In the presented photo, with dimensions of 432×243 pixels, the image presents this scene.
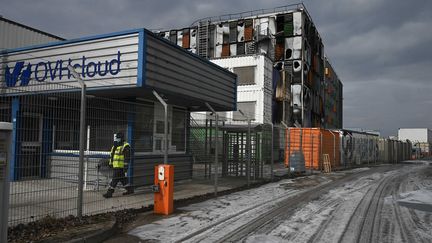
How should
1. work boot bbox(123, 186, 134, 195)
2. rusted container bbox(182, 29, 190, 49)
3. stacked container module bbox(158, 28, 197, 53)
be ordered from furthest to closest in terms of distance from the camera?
rusted container bbox(182, 29, 190, 49), stacked container module bbox(158, 28, 197, 53), work boot bbox(123, 186, 134, 195)

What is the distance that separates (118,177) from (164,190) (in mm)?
1238

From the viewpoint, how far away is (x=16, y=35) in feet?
61.5

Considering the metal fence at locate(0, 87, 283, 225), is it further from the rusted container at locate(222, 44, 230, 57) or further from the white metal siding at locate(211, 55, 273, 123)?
the rusted container at locate(222, 44, 230, 57)

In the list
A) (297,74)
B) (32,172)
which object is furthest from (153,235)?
(297,74)

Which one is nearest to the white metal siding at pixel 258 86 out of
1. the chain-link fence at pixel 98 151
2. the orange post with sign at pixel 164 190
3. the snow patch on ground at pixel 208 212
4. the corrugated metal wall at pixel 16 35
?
the chain-link fence at pixel 98 151

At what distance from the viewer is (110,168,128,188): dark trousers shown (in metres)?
9.27

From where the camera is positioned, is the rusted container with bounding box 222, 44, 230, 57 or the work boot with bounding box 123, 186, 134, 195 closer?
the work boot with bounding box 123, 186, 134, 195

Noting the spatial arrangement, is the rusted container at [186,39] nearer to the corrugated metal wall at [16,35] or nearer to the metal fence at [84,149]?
the corrugated metal wall at [16,35]

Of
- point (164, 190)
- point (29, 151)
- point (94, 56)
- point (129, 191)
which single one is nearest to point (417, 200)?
point (164, 190)

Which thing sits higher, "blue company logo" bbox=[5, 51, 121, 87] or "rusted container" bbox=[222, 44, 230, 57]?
"rusted container" bbox=[222, 44, 230, 57]

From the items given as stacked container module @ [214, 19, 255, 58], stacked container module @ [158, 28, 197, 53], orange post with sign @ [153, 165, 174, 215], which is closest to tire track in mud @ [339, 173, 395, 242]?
orange post with sign @ [153, 165, 174, 215]

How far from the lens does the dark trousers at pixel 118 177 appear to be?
9.27m

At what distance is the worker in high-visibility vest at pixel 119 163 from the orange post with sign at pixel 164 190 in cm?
87

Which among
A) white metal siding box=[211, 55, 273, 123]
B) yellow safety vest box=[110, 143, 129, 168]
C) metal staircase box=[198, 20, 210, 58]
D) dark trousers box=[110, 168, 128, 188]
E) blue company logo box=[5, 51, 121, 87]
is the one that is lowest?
dark trousers box=[110, 168, 128, 188]
